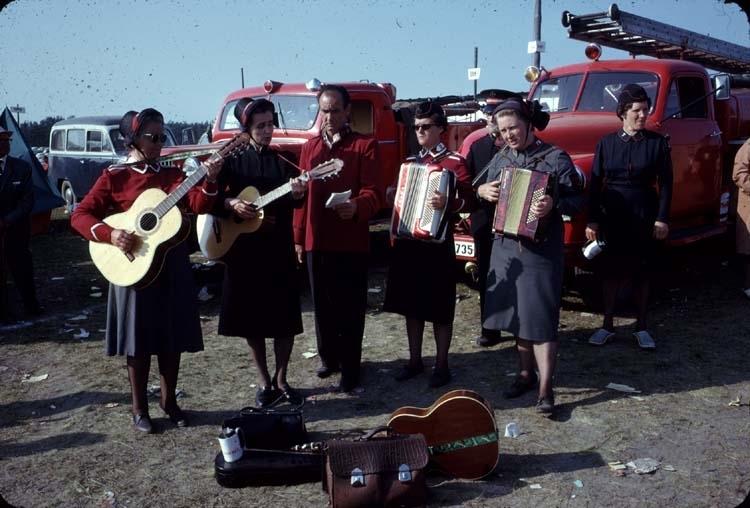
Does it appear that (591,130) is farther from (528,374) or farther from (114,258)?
(114,258)

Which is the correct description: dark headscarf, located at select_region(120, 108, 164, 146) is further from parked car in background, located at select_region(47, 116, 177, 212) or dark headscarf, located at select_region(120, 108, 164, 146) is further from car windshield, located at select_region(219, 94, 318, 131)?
parked car in background, located at select_region(47, 116, 177, 212)

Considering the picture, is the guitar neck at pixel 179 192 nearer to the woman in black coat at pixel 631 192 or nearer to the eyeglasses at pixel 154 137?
the eyeglasses at pixel 154 137

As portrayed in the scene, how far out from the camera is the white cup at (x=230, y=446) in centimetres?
374

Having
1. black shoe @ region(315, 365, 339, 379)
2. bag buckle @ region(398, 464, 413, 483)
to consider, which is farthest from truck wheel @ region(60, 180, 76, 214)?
bag buckle @ region(398, 464, 413, 483)

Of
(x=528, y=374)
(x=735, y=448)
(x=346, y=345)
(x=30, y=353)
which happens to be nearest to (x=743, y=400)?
(x=735, y=448)

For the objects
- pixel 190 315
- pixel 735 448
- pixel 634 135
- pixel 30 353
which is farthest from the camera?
pixel 30 353

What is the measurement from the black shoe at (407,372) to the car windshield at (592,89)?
372 centimetres

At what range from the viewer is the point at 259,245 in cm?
466

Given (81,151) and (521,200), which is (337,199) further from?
(81,151)

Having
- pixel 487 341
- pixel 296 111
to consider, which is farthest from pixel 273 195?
pixel 296 111

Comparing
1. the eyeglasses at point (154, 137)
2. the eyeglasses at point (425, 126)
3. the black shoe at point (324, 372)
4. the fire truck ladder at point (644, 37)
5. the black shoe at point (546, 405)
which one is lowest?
the black shoe at point (324, 372)

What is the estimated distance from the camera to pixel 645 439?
4273 millimetres

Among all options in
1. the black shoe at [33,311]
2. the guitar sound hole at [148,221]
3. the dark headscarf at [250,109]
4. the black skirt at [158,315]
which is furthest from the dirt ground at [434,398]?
the dark headscarf at [250,109]

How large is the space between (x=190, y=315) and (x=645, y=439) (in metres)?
2.90
